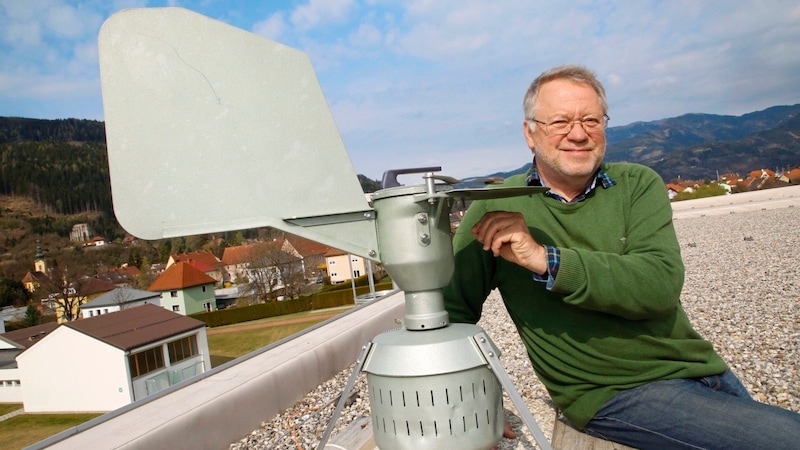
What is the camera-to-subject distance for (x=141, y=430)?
2207 mm

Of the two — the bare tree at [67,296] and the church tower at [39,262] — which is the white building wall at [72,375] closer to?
the bare tree at [67,296]

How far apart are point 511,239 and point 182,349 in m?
4.52

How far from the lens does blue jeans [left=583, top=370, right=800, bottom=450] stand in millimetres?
1428

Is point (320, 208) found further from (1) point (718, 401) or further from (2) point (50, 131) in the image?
(2) point (50, 131)

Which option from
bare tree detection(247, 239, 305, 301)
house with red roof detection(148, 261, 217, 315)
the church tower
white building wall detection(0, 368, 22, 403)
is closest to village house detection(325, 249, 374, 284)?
bare tree detection(247, 239, 305, 301)

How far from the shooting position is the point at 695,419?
1519 mm

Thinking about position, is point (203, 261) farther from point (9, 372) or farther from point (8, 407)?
point (8, 407)

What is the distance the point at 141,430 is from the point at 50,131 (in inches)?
343

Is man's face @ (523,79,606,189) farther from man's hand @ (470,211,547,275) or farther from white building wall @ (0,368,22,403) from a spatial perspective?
white building wall @ (0,368,22,403)

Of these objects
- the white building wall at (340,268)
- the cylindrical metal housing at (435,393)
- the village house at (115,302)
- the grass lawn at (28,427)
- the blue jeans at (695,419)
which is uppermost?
the cylindrical metal housing at (435,393)

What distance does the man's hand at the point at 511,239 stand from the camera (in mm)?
1355

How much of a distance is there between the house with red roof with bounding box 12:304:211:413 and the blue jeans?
3.31 meters

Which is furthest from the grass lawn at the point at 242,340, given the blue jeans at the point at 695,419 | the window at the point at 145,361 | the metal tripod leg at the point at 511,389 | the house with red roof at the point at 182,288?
the metal tripod leg at the point at 511,389

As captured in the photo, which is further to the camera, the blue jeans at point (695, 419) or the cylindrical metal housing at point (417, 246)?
the blue jeans at point (695, 419)
